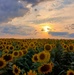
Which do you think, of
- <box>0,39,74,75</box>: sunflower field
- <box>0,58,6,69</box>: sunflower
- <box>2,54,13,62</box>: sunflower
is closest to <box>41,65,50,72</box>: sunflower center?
<box>0,39,74,75</box>: sunflower field

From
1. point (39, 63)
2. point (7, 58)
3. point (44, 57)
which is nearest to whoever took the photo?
point (39, 63)

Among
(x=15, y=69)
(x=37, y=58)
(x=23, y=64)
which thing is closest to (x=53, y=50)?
(x=23, y=64)

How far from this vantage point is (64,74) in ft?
26.3

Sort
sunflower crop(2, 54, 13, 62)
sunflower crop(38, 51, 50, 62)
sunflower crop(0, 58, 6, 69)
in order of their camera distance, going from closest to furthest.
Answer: sunflower crop(38, 51, 50, 62) → sunflower crop(0, 58, 6, 69) → sunflower crop(2, 54, 13, 62)

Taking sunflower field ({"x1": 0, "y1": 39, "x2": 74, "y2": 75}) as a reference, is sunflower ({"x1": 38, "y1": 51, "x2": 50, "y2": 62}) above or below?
above

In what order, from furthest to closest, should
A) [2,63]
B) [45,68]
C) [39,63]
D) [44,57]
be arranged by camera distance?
[2,63]
[44,57]
[39,63]
[45,68]

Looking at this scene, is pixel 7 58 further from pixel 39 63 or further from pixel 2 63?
pixel 39 63

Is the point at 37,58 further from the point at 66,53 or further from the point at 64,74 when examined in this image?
the point at 66,53

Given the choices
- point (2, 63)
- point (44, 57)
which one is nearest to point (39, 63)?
point (44, 57)

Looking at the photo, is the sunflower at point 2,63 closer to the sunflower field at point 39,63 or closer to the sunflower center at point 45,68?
the sunflower field at point 39,63

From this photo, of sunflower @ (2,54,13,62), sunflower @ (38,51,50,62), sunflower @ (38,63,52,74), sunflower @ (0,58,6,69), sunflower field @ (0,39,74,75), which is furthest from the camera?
sunflower @ (2,54,13,62)

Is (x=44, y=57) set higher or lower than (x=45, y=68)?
higher

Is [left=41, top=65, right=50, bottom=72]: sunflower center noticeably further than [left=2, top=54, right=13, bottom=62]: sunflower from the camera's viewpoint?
No

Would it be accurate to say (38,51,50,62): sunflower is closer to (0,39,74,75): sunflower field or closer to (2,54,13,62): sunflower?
(0,39,74,75): sunflower field
